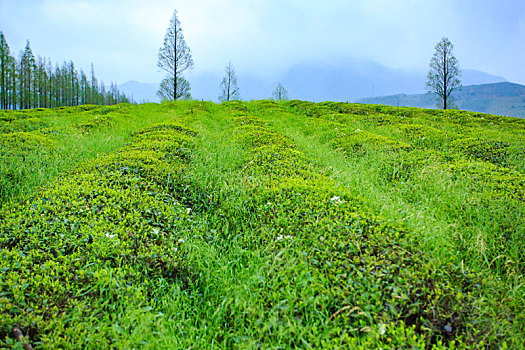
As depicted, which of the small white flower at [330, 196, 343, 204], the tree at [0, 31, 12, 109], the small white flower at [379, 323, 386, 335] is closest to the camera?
the small white flower at [379, 323, 386, 335]

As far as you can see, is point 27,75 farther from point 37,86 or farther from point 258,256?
point 258,256

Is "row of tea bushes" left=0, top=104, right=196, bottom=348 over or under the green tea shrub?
under

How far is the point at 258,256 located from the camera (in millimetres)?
3521

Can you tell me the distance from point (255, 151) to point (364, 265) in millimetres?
5158

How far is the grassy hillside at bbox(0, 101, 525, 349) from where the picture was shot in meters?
2.59

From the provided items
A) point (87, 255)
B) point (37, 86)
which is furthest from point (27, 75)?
point (87, 255)

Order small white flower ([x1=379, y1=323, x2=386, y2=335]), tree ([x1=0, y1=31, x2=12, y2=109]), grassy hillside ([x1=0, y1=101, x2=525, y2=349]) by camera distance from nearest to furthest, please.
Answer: small white flower ([x1=379, y1=323, x2=386, y2=335]) → grassy hillside ([x1=0, y1=101, x2=525, y2=349]) → tree ([x1=0, y1=31, x2=12, y2=109])

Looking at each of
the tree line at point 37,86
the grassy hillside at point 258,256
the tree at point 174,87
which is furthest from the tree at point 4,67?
the grassy hillside at point 258,256

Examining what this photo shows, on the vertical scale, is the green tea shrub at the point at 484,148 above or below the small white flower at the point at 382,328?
above

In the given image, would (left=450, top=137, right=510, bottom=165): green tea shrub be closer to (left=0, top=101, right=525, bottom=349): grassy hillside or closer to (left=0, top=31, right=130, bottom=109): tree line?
(left=0, top=101, right=525, bottom=349): grassy hillside

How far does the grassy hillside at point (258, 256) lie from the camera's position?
102 inches

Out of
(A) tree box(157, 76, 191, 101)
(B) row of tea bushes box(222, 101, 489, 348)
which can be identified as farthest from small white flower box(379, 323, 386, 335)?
(A) tree box(157, 76, 191, 101)

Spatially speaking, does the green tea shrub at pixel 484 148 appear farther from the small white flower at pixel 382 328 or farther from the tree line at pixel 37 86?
the tree line at pixel 37 86

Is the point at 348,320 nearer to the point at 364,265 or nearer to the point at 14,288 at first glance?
the point at 364,265
